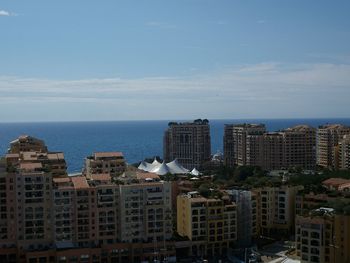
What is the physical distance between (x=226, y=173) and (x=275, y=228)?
58.5 ft

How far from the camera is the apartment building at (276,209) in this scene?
133 feet

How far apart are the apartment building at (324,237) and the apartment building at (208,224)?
24.7ft

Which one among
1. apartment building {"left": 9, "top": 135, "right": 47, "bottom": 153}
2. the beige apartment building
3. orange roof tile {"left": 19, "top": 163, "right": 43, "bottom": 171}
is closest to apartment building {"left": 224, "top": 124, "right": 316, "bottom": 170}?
apartment building {"left": 9, "top": 135, "right": 47, "bottom": 153}

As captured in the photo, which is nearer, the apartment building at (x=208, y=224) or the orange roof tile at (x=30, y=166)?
the orange roof tile at (x=30, y=166)

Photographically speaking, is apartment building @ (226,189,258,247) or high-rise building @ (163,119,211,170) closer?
apartment building @ (226,189,258,247)

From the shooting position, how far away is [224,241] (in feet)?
121

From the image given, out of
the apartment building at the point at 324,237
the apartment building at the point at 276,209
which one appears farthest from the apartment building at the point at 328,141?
the apartment building at the point at 324,237

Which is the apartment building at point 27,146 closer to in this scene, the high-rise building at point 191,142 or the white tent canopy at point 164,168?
the white tent canopy at point 164,168

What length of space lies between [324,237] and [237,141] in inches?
1855

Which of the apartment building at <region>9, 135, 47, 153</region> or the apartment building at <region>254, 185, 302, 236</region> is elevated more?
the apartment building at <region>9, 135, 47, 153</region>

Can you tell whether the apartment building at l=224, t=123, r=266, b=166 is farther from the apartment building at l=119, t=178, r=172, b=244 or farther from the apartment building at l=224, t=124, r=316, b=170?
the apartment building at l=119, t=178, r=172, b=244

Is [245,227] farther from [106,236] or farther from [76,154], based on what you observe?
[76,154]

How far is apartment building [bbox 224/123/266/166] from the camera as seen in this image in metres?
73.6

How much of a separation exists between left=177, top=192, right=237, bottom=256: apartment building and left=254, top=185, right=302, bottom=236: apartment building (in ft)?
14.2
